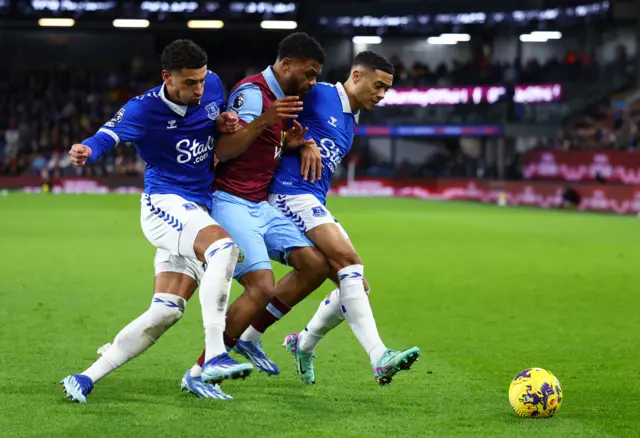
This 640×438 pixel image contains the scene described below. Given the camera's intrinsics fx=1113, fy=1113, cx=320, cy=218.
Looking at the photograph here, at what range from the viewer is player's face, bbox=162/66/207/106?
657cm

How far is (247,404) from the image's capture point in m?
6.46

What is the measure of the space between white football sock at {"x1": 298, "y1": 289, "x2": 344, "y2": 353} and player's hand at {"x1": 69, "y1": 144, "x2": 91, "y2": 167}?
6.29ft

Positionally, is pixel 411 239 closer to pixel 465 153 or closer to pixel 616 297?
pixel 616 297

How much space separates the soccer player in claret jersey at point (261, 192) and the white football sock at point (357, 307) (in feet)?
0.77

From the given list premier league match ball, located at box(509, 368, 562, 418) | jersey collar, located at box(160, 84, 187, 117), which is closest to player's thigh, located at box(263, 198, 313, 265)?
jersey collar, located at box(160, 84, 187, 117)

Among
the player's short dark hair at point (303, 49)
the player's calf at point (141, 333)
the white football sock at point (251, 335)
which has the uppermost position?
the player's short dark hair at point (303, 49)

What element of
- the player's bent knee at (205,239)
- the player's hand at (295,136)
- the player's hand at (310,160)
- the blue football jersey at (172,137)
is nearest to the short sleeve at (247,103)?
the blue football jersey at (172,137)

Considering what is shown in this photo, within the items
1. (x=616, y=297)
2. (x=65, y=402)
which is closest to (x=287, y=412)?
(x=65, y=402)

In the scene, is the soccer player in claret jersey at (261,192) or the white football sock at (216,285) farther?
the soccer player in claret jersey at (261,192)

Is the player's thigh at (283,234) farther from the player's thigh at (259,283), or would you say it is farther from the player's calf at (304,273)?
the player's thigh at (259,283)

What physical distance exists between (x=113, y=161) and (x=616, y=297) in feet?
117

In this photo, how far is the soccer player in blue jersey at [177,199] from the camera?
636cm

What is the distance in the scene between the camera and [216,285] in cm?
632

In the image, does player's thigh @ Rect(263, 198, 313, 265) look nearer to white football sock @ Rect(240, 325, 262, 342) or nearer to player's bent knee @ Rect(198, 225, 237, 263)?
white football sock @ Rect(240, 325, 262, 342)
